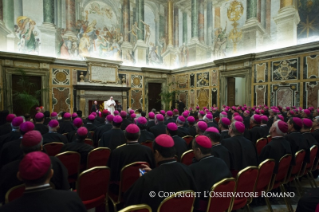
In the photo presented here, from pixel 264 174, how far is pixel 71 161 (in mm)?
2984

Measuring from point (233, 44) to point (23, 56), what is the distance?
1319cm

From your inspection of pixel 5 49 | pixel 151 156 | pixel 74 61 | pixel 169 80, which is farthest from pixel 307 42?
pixel 5 49

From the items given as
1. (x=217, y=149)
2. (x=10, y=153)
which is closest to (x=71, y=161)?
(x=10, y=153)

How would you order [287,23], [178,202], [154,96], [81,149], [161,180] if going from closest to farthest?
1. [178,202]
2. [161,180]
3. [81,149]
4. [287,23]
5. [154,96]

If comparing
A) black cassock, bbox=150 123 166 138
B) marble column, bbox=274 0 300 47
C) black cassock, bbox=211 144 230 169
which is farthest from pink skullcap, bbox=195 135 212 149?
marble column, bbox=274 0 300 47

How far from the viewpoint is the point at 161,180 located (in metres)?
1.83

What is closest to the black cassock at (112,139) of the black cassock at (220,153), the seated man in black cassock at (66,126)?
the black cassock at (220,153)

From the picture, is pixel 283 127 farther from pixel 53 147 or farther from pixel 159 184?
pixel 53 147

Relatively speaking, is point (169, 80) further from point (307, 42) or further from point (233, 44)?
point (307, 42)

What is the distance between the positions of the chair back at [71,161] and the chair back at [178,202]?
6.82ft

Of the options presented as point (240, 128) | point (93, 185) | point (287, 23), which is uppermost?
point (287, 23)

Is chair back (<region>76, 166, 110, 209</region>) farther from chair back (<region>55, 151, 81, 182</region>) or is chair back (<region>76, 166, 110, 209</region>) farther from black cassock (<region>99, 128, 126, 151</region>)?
black cassock (<region>99, 128, 126, 151</region>)

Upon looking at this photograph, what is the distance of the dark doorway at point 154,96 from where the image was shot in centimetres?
1681

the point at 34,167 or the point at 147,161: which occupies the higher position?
the point at 34,167
